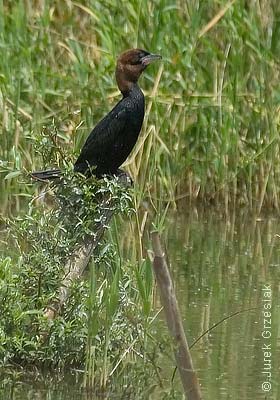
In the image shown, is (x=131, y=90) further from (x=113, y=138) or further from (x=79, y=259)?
(x=79, y=259)

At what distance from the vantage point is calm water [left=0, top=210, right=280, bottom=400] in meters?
5.67

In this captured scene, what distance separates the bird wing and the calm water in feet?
3.00

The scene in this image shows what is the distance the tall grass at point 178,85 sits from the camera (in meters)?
9.23

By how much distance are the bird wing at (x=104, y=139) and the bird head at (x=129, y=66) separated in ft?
0.62

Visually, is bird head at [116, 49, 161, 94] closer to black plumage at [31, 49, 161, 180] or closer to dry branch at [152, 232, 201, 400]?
black plumage at [31, 49, 161, 180]

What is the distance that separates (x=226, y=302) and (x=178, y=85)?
2526mm

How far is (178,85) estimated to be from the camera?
30.9 feet

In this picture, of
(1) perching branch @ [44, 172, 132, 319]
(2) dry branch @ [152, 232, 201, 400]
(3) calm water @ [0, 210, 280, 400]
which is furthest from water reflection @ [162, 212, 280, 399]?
(2) dry branch @ [152, 232, 201, 400]

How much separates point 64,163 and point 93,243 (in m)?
0.36

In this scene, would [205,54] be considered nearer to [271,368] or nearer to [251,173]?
[251,173]

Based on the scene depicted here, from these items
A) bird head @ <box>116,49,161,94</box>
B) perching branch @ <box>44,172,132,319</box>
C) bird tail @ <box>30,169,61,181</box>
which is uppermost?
bird head @ <box>116,49,161,94</box>

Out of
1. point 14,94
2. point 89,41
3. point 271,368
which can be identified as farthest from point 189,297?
point 89,41

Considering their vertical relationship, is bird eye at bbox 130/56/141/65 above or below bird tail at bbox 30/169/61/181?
above

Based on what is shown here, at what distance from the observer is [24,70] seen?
9219 mm
